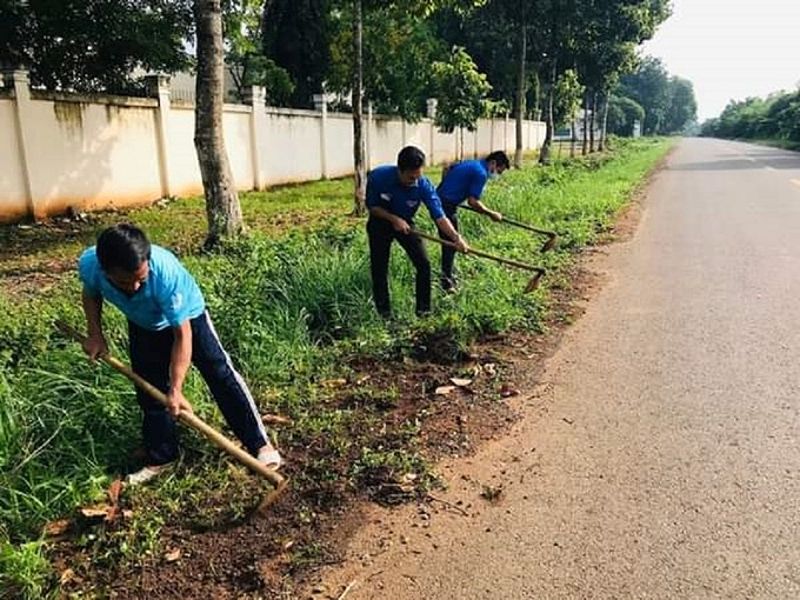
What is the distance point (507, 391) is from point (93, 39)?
11.9 meters

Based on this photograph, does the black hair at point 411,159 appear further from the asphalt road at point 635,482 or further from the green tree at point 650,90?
the green tree at point 650,90

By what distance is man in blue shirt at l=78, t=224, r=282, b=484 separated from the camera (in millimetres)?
2666

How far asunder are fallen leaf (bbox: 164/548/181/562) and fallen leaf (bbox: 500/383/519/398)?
216cm

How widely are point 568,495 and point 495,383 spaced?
1334mm

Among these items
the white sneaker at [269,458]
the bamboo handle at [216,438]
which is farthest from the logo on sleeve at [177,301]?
the white sneaker at [269,458]

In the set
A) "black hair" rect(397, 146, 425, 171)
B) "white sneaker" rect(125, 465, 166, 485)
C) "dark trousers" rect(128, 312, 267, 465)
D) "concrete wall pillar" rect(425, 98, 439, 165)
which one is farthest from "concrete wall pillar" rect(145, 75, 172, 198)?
"concrete wall pillar" rect(425, 98, 439, 165)

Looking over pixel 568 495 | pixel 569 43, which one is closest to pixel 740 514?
pixel 568 495

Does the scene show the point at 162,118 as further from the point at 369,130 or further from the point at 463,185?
the point at 463,185

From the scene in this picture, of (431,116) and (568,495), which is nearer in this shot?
(568,495)

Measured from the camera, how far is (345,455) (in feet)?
11.2

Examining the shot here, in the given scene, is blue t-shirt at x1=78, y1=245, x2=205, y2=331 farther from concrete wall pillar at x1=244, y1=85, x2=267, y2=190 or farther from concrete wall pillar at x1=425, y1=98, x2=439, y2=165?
concrete wall pillar at x1=425, y1=98, x2=439, y2=165

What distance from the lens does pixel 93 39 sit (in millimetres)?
12711

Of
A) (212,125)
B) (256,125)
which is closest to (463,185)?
(212,125)

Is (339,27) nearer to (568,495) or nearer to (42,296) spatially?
(42,296)
